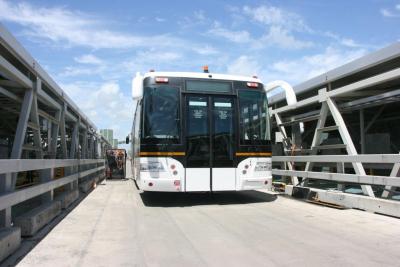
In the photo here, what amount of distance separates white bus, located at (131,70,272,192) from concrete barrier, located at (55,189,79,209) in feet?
6.17

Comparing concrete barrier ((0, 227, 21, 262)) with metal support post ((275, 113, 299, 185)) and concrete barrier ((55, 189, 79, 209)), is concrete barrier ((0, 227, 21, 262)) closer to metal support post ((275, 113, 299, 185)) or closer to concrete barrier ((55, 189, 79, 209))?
concrete barrier ((55, 189, 79, 209))

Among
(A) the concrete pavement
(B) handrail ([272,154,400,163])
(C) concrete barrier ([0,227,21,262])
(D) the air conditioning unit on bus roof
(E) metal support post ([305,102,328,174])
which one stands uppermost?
(D) the air conditioning unit on bus roof

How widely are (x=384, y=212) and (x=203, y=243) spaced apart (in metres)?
4.54

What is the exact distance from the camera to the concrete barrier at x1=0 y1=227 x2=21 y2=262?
5.40 meters

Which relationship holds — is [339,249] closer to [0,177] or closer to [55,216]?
[0,177]

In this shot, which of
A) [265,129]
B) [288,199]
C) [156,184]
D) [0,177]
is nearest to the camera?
[0,177]

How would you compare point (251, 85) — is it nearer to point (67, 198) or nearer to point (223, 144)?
point (223, 144)

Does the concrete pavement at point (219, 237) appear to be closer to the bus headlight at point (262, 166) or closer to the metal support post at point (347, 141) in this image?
the metal support post at point (347, 141)

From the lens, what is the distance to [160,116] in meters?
10.7

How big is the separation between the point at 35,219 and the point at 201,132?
16.2 feet

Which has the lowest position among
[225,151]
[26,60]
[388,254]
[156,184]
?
[388,254]

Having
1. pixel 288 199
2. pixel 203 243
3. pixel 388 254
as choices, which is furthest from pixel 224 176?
pixel 388 254

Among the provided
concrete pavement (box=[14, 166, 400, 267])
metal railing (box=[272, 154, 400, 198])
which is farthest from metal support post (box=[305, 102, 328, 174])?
concrete pavement (box=[14, 166, 400, 267])

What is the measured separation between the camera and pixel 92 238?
709 cm
